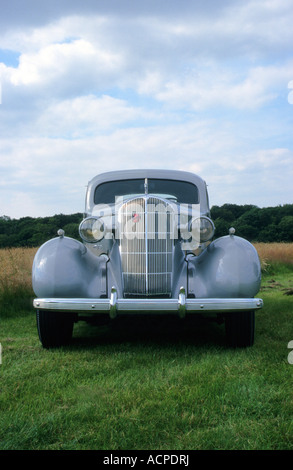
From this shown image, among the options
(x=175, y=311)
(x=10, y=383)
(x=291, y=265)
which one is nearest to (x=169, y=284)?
(x=175, y=311)

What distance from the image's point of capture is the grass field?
6.82 ft

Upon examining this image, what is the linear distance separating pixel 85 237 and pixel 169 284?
3.07 ft

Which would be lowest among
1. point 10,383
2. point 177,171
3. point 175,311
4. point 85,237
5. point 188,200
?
point 10,383

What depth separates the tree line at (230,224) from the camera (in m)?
10.4

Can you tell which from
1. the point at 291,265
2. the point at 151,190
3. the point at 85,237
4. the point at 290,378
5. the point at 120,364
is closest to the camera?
the point at 290,378

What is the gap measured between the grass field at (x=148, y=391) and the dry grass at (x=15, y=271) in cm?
194

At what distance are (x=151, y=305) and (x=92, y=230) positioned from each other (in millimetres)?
1027

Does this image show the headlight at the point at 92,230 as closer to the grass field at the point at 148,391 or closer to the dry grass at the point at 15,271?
the grass field at the point at 148,391

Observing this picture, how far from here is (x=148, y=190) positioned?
515 cm

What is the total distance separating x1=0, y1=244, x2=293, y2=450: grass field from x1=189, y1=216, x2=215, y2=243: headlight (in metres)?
1.02

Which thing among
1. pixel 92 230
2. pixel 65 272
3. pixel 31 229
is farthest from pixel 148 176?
pixel 31 229

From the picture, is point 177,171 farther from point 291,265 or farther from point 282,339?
point 291,265

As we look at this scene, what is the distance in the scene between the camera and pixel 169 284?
3723 mm

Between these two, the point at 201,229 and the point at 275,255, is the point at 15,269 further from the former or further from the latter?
the point at 275,255
